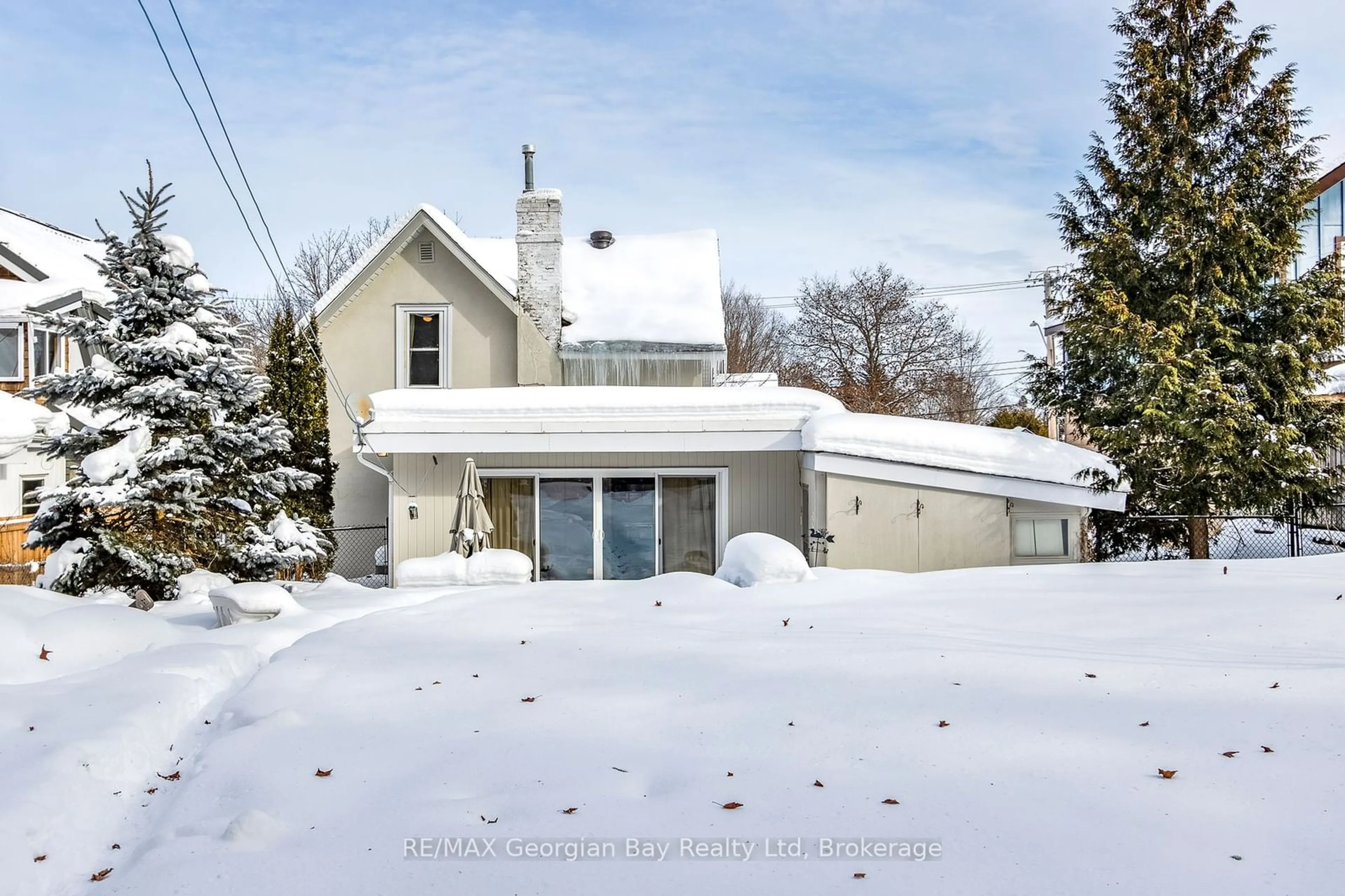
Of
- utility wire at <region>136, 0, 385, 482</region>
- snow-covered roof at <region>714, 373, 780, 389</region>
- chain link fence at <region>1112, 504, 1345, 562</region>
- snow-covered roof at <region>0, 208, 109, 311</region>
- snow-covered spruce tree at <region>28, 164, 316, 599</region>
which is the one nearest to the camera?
utility wire at <region>136, 0, 385, 482</region>

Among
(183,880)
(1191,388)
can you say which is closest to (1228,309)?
(1191,388)

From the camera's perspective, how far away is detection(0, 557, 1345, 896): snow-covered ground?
3.30m

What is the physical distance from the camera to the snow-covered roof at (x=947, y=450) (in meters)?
11.1

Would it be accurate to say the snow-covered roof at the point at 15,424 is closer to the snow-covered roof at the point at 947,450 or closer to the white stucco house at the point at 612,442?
the white stucco house at the point at 612,442

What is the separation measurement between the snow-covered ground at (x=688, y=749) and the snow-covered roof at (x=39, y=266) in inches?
592

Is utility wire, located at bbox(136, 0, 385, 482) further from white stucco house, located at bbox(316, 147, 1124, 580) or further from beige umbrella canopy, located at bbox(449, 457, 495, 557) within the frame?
white stucco house, located at bbox(316, 147, 1124, 580)

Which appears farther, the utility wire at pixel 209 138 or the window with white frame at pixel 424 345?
the window with white frame at pixel 424 345

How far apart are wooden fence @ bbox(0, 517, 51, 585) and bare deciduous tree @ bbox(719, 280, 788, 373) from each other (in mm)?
25208

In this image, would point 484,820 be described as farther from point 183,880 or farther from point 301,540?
point 301,540

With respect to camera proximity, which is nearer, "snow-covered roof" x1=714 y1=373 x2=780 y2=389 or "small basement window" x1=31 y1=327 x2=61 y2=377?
"small basement window" x1=31 y1=327 x2=61 y2=377

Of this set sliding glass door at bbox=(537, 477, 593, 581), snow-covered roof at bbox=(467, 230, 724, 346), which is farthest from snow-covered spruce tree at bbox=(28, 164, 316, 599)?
snow-covered roof at bbox=(467, 230, 724, 346)

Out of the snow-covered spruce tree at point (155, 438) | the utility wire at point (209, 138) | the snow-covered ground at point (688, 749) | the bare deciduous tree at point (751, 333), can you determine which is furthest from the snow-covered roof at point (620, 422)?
the bare deciduous tree at point (751, 333)

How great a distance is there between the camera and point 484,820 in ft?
12.2

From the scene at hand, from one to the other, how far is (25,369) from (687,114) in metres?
15.1
